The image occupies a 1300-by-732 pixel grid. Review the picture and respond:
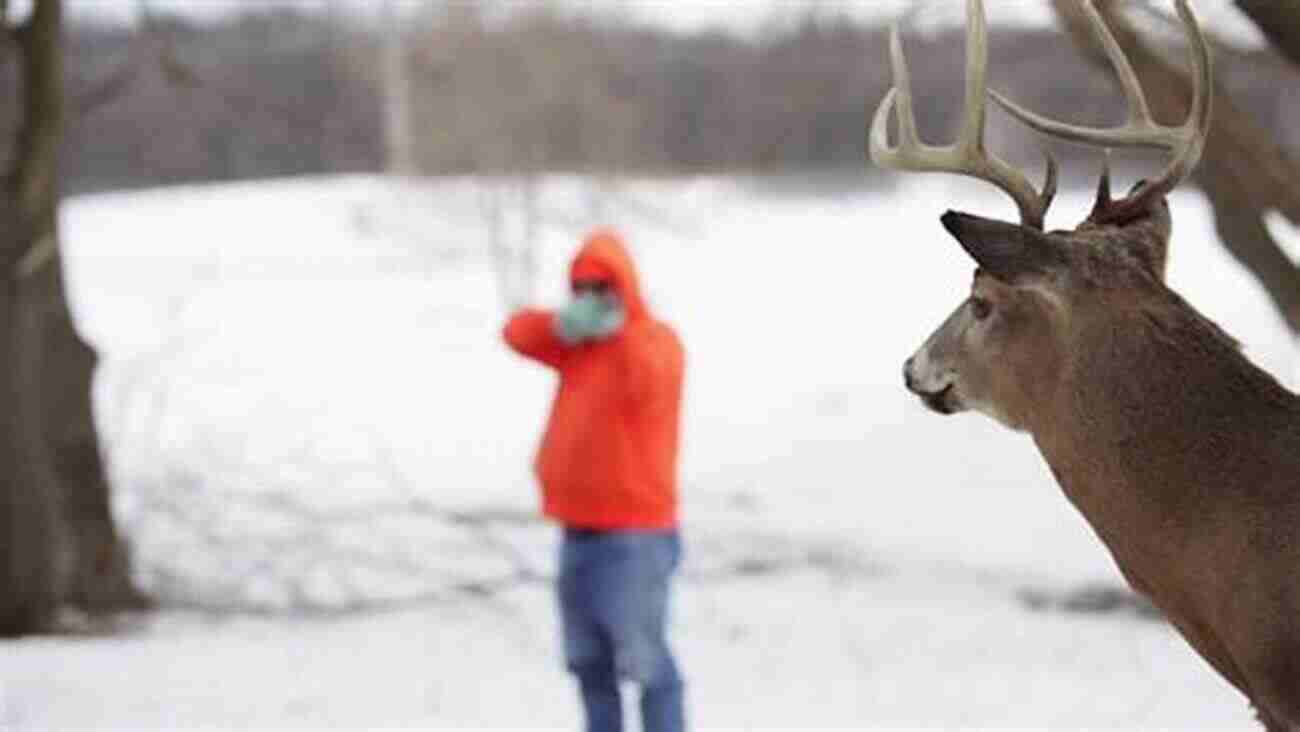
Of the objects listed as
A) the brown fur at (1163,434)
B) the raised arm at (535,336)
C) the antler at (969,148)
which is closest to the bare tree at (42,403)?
the raised arm at (535,336)

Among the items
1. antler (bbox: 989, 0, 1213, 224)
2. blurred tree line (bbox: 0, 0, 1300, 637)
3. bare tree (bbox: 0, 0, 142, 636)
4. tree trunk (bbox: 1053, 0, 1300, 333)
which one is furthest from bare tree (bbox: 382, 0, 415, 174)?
antler (bbox: 989, 0, 1213, 224)

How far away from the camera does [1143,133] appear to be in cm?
477

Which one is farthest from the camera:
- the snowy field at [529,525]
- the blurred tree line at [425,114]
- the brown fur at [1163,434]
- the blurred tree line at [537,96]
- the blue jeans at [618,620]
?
the blurred tree line at [537,96]

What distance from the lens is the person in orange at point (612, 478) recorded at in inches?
245

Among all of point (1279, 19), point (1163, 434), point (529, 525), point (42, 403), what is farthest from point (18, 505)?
point (1163, 434)

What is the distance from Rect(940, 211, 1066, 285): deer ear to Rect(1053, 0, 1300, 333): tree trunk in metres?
3.44

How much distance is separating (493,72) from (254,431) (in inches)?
479

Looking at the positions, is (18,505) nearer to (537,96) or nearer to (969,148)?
(969,148)

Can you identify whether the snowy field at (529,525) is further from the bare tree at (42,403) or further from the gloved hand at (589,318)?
the gloved hand at (589,318)

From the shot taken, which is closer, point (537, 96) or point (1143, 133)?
point (1143, 133)

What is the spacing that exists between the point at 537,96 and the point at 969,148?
88.2ft

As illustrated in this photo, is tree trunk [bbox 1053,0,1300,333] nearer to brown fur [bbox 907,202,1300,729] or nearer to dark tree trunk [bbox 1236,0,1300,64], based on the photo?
dark tree trunk [bbox 1236,0,1300,64]

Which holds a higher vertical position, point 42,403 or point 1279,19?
point 1279,19

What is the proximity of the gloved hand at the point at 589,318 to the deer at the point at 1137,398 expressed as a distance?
184 centimetres
